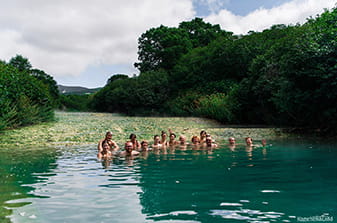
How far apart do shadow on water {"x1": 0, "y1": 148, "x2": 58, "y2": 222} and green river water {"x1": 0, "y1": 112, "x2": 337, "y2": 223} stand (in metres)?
0.02

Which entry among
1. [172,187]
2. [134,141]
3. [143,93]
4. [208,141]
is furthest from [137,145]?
[143,93]

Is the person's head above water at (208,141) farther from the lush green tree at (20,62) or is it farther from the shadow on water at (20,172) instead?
the lush green tree at (20,62)

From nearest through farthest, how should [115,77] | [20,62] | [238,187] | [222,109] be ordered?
[238,187] → [222,109] → [20,62] → [115,77]

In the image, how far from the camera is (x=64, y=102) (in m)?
90.1

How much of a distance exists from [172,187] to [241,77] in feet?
114

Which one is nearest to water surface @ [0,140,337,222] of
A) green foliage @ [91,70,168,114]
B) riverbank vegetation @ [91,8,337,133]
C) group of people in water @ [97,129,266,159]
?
group of people in water @ [97,129,266,159]

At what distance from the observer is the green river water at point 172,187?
5.12m

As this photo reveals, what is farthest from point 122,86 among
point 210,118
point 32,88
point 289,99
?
point 289,99

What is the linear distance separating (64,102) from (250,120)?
230ft

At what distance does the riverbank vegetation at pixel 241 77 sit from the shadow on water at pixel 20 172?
12224 millimetres

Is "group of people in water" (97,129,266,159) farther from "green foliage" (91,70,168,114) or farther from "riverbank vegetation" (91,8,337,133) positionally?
"green foliage" (91,70,168,114)

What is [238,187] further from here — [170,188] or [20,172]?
[20,172]

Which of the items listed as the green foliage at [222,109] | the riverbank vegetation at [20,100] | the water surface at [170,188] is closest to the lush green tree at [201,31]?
the green foliage at [222,109]

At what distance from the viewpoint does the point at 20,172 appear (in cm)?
877
